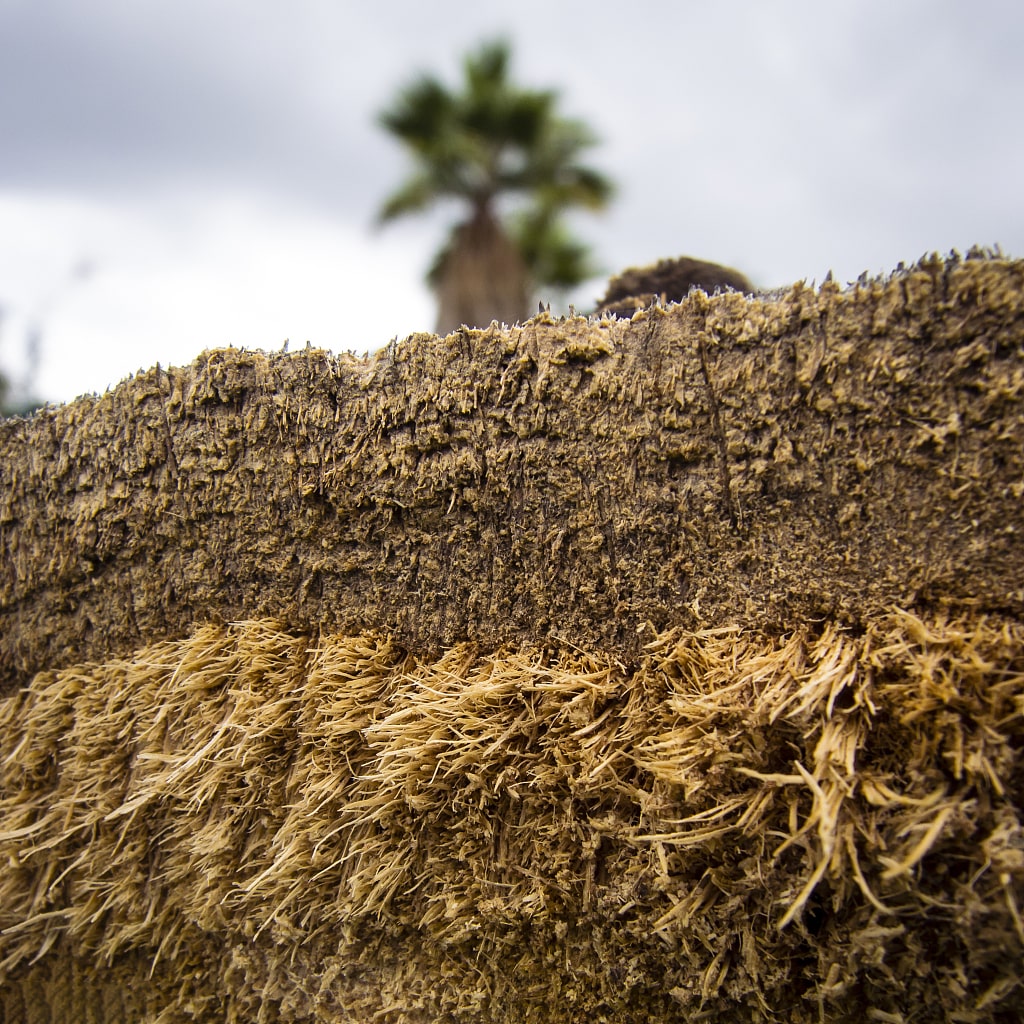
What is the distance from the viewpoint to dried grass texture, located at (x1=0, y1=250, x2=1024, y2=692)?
88 centimetres

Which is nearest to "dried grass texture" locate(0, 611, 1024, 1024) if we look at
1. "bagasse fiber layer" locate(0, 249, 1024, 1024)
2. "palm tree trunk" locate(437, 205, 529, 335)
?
"bagasse fiber layer" locate(0, 249, 1024, 1024)

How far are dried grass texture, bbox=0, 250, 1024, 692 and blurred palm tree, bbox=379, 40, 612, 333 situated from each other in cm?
539

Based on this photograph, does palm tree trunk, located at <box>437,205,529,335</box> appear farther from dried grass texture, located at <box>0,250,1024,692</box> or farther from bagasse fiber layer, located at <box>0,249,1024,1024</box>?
bagasse fiber layer, located at <box>0,249,1024,1024</box>

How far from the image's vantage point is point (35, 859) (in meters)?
1.42

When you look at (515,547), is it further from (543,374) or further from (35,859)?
(35,859)

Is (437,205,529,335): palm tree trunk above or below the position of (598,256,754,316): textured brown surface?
above

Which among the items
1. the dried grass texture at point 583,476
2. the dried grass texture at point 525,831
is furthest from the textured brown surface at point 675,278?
the dried grass texture at point 525,831

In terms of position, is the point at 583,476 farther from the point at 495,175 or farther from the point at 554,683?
the point at 495,175

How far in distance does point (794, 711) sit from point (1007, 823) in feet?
0.82

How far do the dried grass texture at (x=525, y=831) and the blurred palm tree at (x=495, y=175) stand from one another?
5690 mm

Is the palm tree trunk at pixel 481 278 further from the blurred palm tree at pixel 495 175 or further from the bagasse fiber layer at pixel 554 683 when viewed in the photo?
the bagasse fiber layer at pixel 554 683

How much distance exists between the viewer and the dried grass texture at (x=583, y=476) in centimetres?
88

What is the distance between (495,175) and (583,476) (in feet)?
22.5

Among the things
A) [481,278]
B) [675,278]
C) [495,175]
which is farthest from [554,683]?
[495,175]
